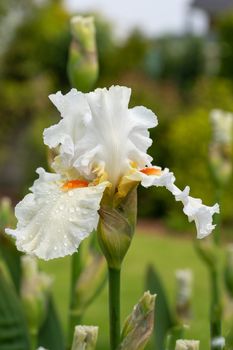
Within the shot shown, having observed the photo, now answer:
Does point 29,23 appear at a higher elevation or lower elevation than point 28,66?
higher

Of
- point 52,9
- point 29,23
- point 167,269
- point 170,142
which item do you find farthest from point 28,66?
point 167,269

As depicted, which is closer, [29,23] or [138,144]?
[138,144]

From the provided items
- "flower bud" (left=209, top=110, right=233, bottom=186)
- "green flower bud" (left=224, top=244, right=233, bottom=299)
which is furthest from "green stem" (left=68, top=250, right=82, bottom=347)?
"flower bud" (left=209, top=110, right=233, bottom=186)

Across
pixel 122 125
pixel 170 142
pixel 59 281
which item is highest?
pixel 170 142

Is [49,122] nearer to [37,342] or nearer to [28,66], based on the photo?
[28,66]

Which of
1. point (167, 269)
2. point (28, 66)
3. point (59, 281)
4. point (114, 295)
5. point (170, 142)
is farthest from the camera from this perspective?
point (28, 66)
